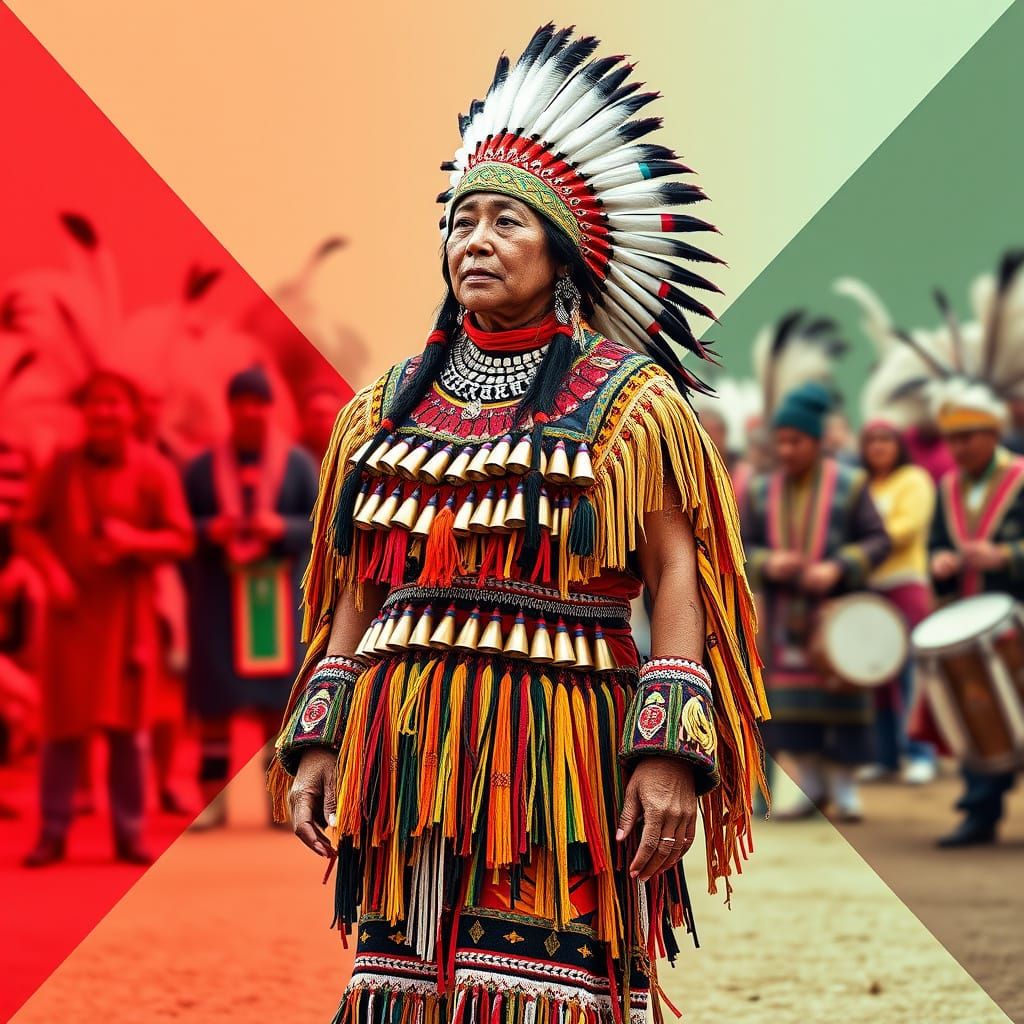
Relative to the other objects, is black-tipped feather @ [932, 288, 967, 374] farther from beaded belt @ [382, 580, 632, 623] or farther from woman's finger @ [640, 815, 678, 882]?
woman's finger @ [640, 815, 678, 882]

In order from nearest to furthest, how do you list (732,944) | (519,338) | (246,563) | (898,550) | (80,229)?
(519,338) → (732,944) → (246,563) → (80,229) → (898,550)

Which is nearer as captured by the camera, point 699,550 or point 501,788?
point 501,788

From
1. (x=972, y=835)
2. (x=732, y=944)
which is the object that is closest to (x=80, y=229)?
(x=732, y=944)

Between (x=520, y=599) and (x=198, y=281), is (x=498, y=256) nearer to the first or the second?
(x=520, y=599)

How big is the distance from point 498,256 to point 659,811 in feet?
3.78

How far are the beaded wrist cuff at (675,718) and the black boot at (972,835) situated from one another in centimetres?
709

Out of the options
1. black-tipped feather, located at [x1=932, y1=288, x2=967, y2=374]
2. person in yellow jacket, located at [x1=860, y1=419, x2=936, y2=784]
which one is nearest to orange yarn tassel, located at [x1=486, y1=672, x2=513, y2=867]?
person in yellow jacket, located at [x1=860, y1=419, x2=936, y2=784]

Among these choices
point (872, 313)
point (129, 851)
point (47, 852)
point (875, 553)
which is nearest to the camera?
point (47, 852)

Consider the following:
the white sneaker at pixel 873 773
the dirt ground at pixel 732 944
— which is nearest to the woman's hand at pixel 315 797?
the dirt ground at pixel 732 944

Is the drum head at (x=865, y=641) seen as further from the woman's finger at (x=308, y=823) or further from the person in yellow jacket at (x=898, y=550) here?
the woman's finger at (x=308, y=823)

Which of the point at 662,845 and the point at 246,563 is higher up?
the point at 246,563

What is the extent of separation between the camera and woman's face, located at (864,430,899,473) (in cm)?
1209

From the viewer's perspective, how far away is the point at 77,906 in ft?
26.8

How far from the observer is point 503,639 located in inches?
144
